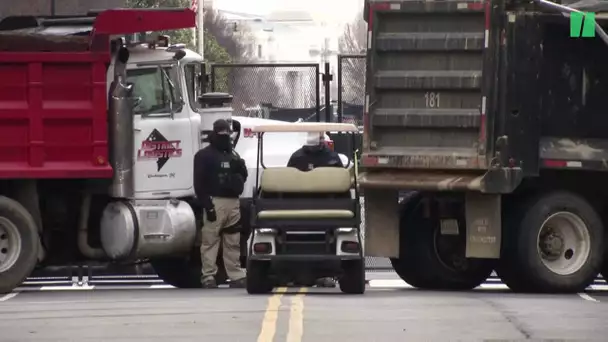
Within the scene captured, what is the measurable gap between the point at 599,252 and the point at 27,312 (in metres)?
6.52

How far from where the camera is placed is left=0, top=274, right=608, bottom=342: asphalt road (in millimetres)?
12664

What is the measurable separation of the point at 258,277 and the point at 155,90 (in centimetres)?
319

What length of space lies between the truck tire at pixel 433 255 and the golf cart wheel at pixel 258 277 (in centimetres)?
197

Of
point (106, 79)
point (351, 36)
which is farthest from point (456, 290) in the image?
point (351, 36)

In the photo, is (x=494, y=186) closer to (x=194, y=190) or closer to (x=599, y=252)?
(x=599, y=252)

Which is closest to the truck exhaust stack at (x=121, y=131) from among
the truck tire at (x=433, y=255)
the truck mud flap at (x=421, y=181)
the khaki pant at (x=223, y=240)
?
the khaki pant at (x=223, y=240)

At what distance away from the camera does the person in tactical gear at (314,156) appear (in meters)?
18.1

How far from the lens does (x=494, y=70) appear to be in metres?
17.0

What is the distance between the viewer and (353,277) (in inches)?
672

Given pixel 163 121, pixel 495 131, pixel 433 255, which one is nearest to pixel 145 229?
pixel 163 121

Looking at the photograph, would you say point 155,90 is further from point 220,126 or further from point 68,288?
point 68,288

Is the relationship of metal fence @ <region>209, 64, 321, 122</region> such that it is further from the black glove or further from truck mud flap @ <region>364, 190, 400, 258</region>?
truck mud flap @ <region>364, 190, 400, 258</region>

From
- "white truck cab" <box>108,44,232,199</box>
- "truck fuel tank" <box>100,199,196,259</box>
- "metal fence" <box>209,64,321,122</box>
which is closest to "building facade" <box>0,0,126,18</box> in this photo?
"metal fence" <box>209,64,321,122</box>

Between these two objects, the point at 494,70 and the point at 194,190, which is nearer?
the point at 494,70
